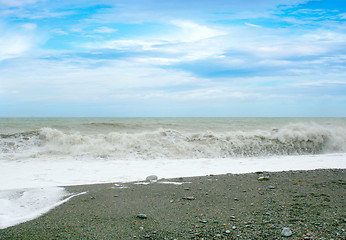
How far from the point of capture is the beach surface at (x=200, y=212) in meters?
3.13

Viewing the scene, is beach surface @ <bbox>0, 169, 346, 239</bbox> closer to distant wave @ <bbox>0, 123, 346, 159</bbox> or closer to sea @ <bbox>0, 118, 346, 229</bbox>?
sea @ <bbox>0, 118, 346, 229</bbox>

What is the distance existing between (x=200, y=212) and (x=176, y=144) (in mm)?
8953

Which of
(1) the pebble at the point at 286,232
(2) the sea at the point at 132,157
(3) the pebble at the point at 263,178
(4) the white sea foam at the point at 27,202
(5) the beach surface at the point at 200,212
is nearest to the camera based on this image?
(1) the pebble at the point at 286,232

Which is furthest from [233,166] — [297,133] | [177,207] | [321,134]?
[321,134]

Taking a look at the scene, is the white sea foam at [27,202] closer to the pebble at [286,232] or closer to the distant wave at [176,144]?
the pebble at [286,232]

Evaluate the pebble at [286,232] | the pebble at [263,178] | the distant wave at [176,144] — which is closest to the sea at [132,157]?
the distant wave at [176,144]

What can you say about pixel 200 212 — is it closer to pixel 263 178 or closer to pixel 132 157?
pixel 263 178

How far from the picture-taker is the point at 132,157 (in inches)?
427

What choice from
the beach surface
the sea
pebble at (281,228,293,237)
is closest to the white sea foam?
the sea

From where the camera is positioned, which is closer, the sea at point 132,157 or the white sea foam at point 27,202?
the white sea foam at point 27,202

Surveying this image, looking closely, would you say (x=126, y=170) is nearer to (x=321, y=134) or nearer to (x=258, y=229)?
(x=258, y=229)

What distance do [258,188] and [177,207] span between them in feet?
6.25

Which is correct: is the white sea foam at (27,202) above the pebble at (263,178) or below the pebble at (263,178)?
below

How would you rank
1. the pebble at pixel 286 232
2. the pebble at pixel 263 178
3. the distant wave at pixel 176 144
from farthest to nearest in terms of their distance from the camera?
1. the distant wave at pixel 176 144
2. the pebble at pixel 263 178
3. the pebble at pixel 286 232
